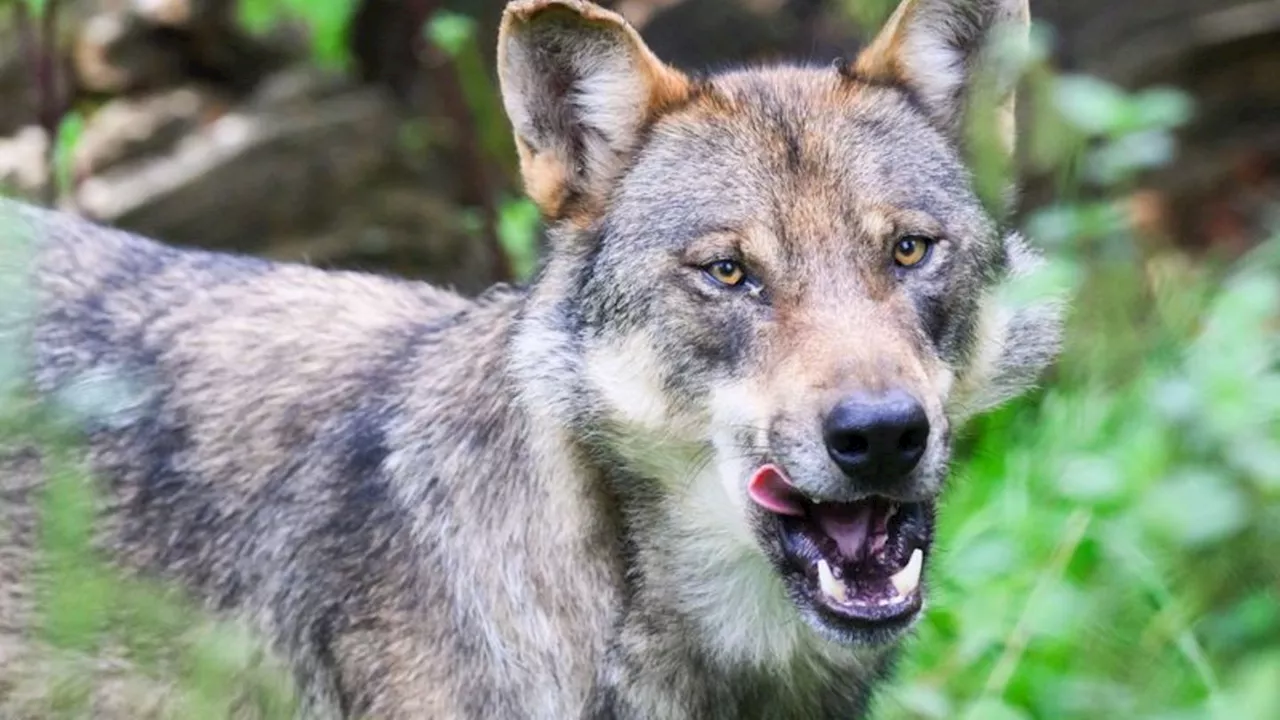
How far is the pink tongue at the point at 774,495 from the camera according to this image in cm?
379

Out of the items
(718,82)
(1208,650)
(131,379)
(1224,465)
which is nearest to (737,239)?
(718,82)

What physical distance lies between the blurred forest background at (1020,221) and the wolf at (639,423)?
0.23m

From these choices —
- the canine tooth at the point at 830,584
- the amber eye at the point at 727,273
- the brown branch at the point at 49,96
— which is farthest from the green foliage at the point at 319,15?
the canine tooth at the point at 830,584

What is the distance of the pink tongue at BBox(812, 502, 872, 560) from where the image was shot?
12.5 feet

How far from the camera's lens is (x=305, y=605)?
4484 millimetres

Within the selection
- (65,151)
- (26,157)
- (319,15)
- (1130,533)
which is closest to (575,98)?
(1130,533)

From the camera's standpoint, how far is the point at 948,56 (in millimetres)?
4484

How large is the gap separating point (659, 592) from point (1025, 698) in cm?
124

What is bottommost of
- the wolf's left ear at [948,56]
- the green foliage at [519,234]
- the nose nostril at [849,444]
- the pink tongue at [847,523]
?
the green foliage at [519,234]

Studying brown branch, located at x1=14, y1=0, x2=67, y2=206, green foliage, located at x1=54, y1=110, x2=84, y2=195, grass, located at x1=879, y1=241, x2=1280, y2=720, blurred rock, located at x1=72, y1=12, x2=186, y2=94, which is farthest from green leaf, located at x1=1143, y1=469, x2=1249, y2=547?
blurred rock, located at x1=72, y1=12, x2=186, y2=94

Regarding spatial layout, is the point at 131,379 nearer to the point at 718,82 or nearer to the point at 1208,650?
the point at 718,82

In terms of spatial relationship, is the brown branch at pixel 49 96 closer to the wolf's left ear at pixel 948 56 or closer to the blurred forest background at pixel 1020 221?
the blurred forest background at pixel 1020 221

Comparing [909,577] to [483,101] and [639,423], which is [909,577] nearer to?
[639,423]

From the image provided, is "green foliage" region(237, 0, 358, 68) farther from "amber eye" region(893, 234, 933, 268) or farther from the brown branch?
"amber eye" region(893, 234, 933, 268)
